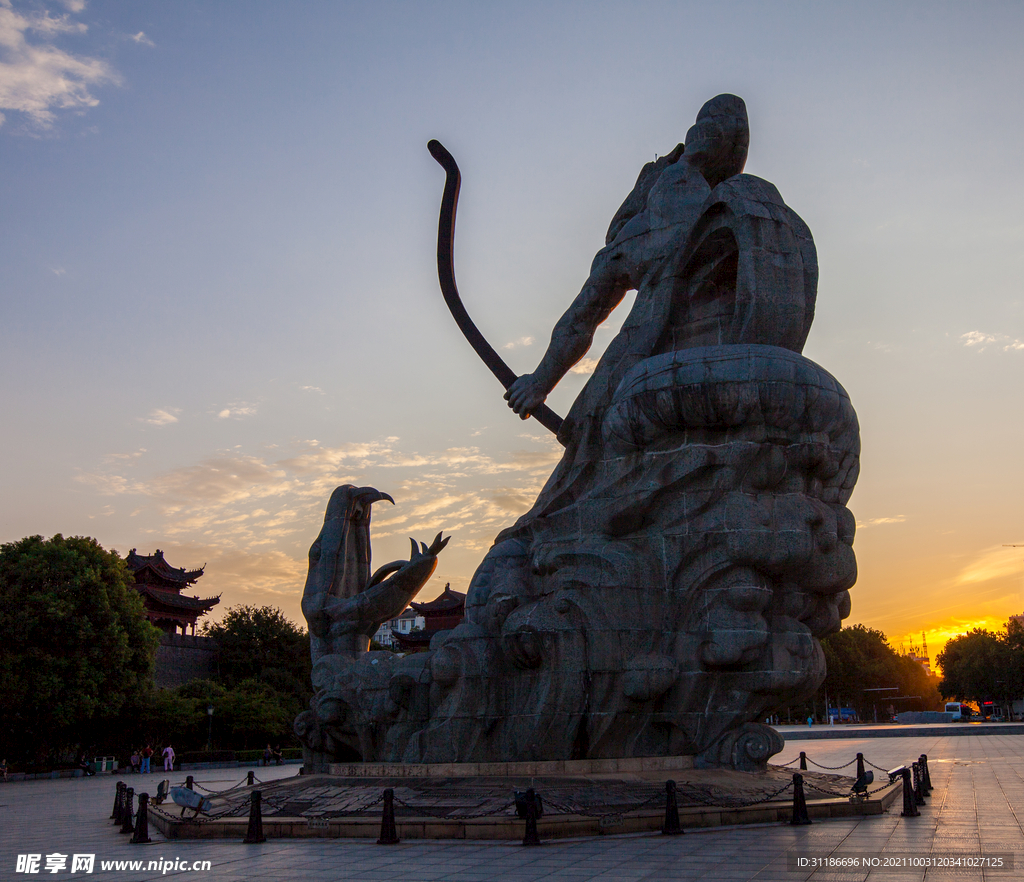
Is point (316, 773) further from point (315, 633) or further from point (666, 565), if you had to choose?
point (666, 565)

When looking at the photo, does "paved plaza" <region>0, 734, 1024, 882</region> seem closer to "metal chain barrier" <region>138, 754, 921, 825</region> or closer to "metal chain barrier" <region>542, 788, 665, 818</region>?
"metal chain barrier" <region>542, 788, 665, 818</region>

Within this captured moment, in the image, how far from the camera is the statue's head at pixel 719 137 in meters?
12.4

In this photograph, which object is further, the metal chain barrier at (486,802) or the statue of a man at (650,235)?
the statue of a man at (650,235)

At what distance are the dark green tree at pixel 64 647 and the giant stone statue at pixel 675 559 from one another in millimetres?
19691

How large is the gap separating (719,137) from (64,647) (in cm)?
2565

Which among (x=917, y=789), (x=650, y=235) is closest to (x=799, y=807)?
(x=917, y=789)

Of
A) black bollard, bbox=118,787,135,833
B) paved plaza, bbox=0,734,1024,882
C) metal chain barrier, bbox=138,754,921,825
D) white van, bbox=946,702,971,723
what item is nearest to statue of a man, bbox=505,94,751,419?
metal chain barrier, bbox=138,754,921,825

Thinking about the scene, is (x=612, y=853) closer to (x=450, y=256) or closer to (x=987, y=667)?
(x=450, y=256)

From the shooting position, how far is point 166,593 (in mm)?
49000

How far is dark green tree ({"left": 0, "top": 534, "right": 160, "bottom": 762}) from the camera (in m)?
27.9

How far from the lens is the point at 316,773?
12234mm

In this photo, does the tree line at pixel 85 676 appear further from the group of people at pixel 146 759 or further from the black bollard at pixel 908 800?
the black bollard at pixel 908 800

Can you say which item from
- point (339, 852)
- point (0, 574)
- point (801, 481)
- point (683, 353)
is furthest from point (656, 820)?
point (0, 574)

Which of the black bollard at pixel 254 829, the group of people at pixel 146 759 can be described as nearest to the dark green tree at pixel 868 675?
the group of people at pixel 146 759
